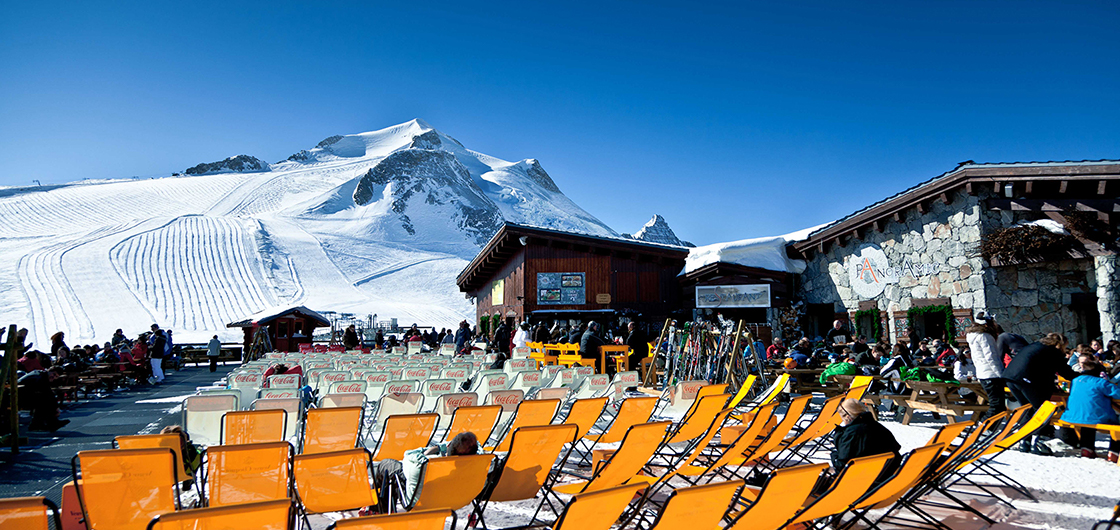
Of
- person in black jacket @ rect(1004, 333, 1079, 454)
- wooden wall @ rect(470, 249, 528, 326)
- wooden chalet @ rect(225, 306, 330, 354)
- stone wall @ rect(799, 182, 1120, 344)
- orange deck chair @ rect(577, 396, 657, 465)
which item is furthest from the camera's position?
wooden chalet @ rect(225, 306, 330, 354)

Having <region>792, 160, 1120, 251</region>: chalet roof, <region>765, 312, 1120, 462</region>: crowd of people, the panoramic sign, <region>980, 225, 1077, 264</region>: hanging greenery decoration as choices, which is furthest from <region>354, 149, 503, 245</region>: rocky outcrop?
<region>765, 312, 1120, 462</region>: crowd of people

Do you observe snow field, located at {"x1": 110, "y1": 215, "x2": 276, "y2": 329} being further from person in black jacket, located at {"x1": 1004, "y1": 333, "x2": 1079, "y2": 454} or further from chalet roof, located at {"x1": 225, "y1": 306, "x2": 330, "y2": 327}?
person in black jacket, located at {"x1": 1004, "y1": 333, "x2": 1079, "y2": 454}

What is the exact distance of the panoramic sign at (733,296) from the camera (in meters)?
19.1

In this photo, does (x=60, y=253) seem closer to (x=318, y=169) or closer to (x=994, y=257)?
(x=994, y=257)

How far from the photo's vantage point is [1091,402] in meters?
5.47

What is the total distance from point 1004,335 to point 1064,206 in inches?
334

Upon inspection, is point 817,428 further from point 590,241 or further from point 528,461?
point 590,241

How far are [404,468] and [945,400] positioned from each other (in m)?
6.16

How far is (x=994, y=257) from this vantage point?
1331 cm

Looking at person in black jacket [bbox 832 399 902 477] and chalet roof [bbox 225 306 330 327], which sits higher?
chalet roof [bbox 225 306 330 327]

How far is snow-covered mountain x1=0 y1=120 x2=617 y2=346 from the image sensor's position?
133ft

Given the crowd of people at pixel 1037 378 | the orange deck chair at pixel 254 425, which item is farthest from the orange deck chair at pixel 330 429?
the crowd of people at pixel 1037 378

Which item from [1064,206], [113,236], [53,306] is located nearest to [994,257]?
[1064,206]

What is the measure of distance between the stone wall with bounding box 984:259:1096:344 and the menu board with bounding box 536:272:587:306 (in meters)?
11.3
